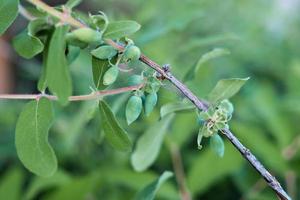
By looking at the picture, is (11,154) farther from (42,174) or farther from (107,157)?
(42,174)

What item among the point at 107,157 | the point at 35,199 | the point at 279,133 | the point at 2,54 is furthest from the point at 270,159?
the point at 2,54

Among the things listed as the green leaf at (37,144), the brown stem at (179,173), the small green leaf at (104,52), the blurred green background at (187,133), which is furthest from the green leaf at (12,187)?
the small green leaf at (104,52)

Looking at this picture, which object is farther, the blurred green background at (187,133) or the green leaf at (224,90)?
the blurred green background at (187,133)

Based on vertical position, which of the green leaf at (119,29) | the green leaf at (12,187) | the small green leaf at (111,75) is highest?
the green leaf at (12,187)

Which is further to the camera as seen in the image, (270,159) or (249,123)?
(249,123)

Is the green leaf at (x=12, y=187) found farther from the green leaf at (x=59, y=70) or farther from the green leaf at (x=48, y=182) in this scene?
the green leaf at (x=59, y=70)

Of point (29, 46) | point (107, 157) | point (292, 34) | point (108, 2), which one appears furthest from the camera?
point (108, 2)

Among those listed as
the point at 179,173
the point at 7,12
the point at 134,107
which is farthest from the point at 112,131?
the point at 179,173
